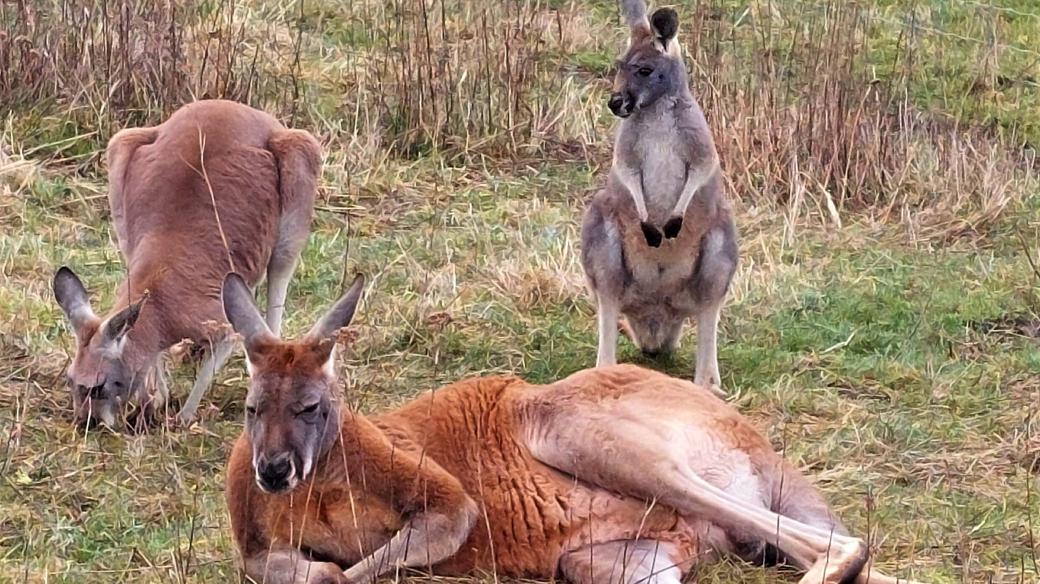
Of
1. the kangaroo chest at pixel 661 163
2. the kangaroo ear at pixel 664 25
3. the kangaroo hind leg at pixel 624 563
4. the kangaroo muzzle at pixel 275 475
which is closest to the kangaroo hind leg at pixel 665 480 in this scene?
the kangaroo hind leg at pixel 624 563

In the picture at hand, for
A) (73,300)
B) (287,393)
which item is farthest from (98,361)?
(287,393)

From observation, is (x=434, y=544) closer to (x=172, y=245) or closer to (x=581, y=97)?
(x=172, y=245)

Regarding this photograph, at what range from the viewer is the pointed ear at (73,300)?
5523 mm

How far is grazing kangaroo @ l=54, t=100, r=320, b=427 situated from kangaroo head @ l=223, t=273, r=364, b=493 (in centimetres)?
121

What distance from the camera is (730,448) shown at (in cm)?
433

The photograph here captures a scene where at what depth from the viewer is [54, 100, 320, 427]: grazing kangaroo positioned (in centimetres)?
546

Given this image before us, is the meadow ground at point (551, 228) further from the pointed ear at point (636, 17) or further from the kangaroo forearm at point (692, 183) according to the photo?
the pointed ear at point (636, 17)

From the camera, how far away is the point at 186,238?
5938 millimetres

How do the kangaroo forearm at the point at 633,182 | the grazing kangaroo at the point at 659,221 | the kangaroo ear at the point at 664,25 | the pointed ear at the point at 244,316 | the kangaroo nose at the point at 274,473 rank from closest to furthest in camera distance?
Result: the kangaroo nose at the point at 274,473
the pointed ear at the point at 244,316
the grazing kangaroo at the point at 659,221
the kangaroo forearm at the point at 633,182
the kangaroo ear at the point at 664,25

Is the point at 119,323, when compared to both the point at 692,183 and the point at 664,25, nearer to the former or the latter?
the point at 692,183

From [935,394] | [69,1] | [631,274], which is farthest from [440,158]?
[935,394]

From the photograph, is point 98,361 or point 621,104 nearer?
point 98,361

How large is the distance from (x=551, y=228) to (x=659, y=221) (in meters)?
1.38

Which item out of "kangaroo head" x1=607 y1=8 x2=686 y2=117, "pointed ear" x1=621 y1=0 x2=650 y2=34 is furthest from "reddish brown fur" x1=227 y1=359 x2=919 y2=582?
"pointed ear" x1=621 y1=0 x2=650 y2=34
